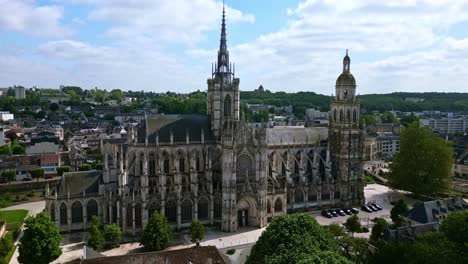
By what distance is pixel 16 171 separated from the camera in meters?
93.3

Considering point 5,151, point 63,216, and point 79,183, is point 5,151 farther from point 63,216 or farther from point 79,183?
point 63,216

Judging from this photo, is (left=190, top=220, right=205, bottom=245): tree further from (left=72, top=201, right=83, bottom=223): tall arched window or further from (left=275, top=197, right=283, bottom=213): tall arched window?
(left=72, top=201, right=83, bottom=223): tall arched window

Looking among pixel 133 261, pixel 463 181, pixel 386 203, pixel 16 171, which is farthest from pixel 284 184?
pixel 16 171

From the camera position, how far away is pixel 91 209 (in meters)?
60.3

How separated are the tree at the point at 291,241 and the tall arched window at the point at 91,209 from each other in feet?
99.8

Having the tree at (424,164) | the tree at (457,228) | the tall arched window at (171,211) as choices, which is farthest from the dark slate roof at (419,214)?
the tall arched window at (171,211)

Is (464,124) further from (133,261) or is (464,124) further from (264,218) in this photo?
(133,261)

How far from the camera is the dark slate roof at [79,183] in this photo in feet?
194

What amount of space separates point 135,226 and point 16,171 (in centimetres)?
4958

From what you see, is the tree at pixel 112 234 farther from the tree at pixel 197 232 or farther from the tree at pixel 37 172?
the tree at pixel 37 172

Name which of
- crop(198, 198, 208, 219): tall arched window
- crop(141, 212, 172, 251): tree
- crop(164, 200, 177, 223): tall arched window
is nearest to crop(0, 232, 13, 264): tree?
crop(141, 212, 172, 251): tree

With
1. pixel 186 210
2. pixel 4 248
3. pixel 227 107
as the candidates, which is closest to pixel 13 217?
pixel 4 248

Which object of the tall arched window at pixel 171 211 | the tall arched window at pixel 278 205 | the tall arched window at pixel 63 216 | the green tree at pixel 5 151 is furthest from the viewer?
the green tree at pixel 5 151

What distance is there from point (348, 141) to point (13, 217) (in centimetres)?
Answer: 5891
